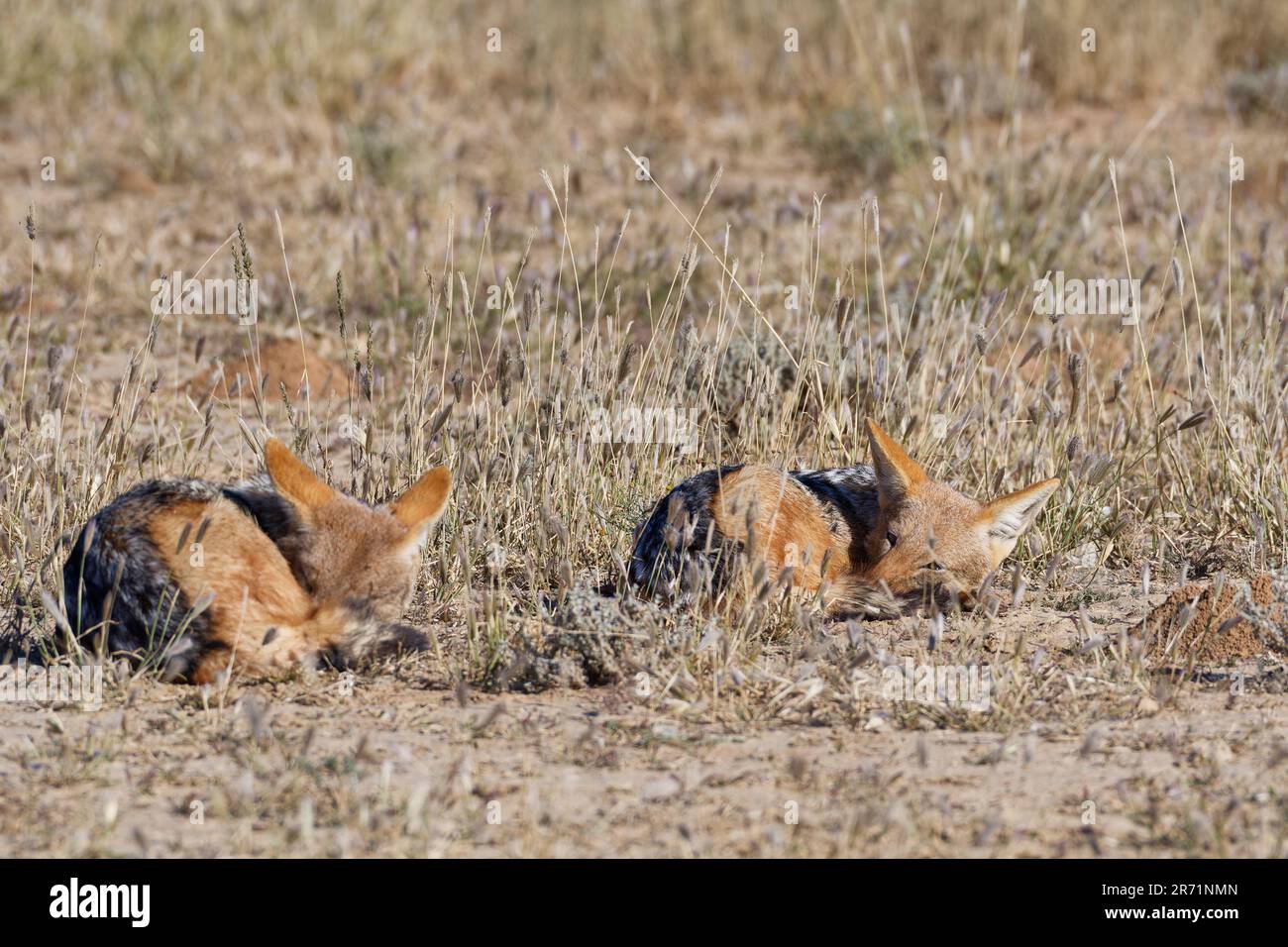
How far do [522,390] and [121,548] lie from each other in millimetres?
2204

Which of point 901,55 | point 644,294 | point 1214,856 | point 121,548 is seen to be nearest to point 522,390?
point 121,548

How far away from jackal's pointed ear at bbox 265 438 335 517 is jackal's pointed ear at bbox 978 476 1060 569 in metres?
2.30

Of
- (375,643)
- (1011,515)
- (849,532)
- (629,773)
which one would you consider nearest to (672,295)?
(849,532)

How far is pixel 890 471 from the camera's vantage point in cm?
574

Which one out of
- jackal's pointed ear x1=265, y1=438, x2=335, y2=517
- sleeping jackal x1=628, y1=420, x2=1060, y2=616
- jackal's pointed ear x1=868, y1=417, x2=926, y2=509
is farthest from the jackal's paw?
jackal's pointed ear x1=868, y1=417, x2=926, y2=509

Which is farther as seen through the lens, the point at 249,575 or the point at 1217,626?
the point at 1217,626

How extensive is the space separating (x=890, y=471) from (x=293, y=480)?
6.75 ft

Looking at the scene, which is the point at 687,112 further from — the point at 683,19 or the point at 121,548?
the point at 121,548

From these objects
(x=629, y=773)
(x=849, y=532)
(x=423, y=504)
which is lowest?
(x=629, y=773)

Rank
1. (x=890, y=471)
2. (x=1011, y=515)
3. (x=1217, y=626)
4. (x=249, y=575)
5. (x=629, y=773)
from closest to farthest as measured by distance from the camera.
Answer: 1. (x=629, y=773)
2. (x=249, y=575)
3. (x=1217, y=626)
4. (x=890, y=471)
5. (x=1011, y=515)

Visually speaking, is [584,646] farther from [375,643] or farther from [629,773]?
[629,773]

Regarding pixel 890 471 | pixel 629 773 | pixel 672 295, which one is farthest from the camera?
pixel 672 295

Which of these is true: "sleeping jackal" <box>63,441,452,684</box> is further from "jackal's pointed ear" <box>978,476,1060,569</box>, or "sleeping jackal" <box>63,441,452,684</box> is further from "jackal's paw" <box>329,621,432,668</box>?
"jackal's pointed ear" <box>978,476,1060,569</box>

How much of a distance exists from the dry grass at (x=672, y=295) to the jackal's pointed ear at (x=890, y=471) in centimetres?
45
